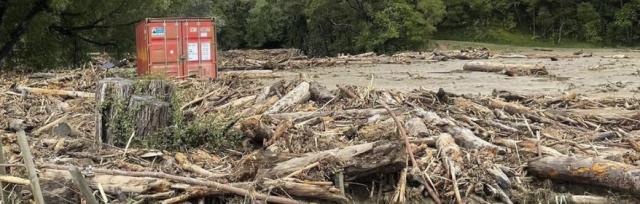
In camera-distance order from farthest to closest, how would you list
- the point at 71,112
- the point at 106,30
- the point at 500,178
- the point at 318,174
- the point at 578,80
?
1. the point at 106,30
2. the point at 578,80
3. the point at 71,112
4. the point at 500,178
5. the point at 318,174

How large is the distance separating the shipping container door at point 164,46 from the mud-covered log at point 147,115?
33.3ft

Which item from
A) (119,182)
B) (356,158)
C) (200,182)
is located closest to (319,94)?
(356,158)

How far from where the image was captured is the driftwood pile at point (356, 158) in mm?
6121

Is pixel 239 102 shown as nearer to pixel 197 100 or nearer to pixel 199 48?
pixel 197 100

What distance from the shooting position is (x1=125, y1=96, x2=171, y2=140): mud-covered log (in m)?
7.61

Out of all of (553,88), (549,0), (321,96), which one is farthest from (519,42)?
(321,96)

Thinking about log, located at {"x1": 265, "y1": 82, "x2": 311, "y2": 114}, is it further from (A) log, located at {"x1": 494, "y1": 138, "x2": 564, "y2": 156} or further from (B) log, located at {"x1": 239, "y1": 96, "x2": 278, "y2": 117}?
(A) log, located at {"x1": 494, "y1": 138, "x2": 564, "y2": 156}

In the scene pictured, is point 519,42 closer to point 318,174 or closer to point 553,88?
point 553,88

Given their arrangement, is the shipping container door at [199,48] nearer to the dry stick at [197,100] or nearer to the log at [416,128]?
the dry stick at [197,100]

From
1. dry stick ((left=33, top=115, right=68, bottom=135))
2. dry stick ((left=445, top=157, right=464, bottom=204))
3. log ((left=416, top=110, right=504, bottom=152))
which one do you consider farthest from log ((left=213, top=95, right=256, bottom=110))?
dry stick ((left=445, top=157, right=464, bottom=204))

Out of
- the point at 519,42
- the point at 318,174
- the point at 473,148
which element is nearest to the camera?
the point at 318,174

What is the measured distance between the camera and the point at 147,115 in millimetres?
7672

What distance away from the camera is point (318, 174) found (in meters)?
6.39

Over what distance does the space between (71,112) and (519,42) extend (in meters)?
51.4
